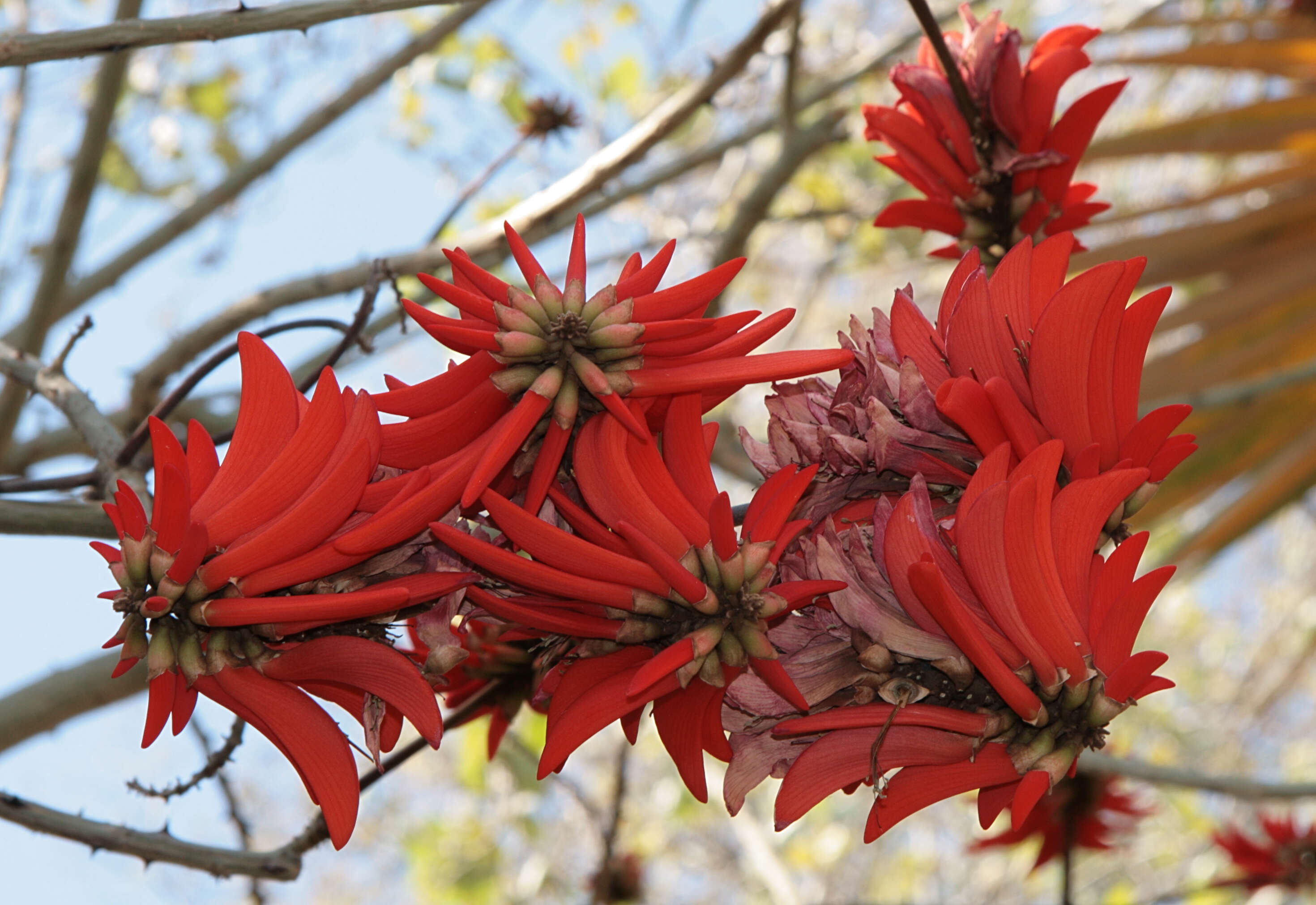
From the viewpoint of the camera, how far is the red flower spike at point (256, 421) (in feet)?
1.63

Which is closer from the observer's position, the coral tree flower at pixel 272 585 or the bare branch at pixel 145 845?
the coral tree flower at pixel 272 585

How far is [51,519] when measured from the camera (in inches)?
28.3

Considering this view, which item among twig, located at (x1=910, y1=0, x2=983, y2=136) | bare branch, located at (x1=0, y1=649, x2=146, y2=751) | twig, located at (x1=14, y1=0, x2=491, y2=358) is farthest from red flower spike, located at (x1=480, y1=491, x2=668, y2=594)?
twig, located at (x1=14, y1=0, x2=491, y2=358)

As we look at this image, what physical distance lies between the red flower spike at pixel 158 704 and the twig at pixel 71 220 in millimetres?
978

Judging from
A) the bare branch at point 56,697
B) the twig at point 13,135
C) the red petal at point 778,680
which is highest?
the twig at point 13,135

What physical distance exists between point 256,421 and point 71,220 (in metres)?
1.02

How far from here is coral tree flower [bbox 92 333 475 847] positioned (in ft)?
1.53

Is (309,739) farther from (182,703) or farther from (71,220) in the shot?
(71,220)

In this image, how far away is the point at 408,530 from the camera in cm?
48

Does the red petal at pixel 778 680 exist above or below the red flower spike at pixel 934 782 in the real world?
above

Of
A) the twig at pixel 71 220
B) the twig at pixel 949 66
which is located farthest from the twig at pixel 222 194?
the twig at pixel 949 66

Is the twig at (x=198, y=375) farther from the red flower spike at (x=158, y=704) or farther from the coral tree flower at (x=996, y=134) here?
the coral tree flower at (x=996, y=134)

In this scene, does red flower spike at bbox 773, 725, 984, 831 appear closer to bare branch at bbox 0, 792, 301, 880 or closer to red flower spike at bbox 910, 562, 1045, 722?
red flower spike at bbox 910, 562, 1045, 722

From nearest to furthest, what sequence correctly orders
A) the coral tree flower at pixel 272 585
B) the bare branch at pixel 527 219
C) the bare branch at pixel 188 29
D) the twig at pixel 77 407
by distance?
the coral tree flower at pixel 272 585, the bare branch at pixel 188 29, the twig at pixel 77 407, the bare branch at pixel 527 219
